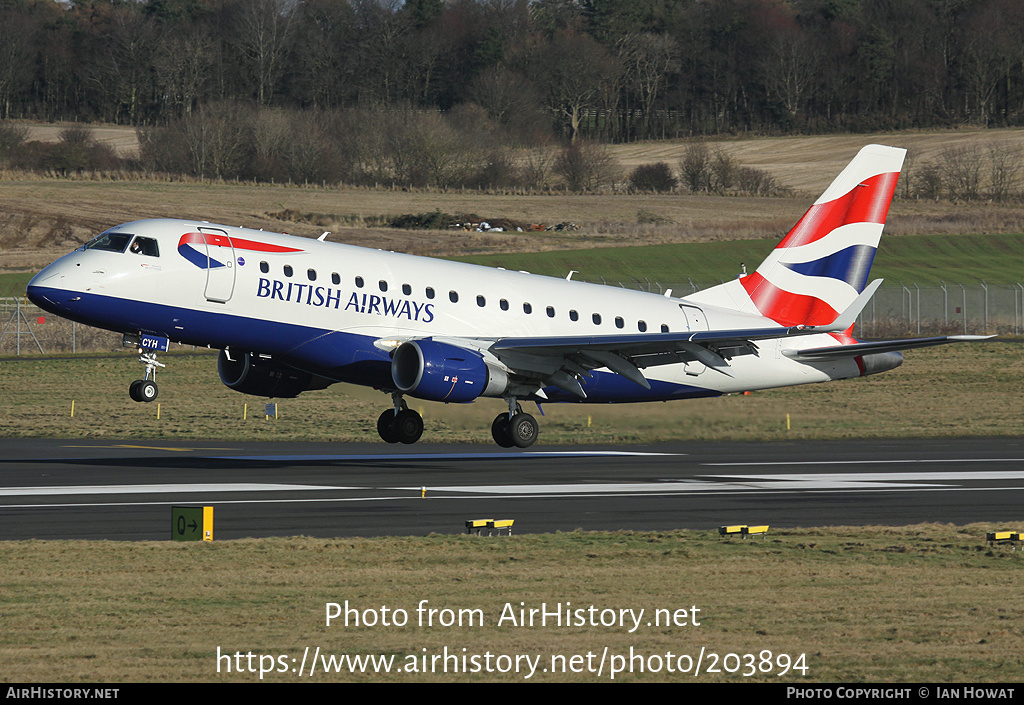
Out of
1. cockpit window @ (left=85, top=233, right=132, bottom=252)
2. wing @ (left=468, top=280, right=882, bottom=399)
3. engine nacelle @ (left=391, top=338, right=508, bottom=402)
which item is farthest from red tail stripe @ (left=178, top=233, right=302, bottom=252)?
wing @ (left=468, top=280, right=882, bottom=399)

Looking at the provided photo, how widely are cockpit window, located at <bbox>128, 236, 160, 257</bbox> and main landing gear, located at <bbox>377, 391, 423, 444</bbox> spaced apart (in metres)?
7.68

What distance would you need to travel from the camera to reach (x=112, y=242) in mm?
29797

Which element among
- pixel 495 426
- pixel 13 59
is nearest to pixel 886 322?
pixel 495 426

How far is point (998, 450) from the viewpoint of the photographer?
127 feet

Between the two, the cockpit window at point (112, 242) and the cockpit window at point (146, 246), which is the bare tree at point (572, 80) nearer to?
the cockpit window at point (146, 246)

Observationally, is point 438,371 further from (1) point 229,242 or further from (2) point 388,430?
(1) point 229,242

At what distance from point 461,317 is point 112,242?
8.83m

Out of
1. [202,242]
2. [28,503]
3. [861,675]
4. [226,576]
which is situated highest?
[202,242]

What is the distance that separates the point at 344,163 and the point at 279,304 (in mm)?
124641

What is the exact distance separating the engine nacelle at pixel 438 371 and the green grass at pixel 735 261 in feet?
180

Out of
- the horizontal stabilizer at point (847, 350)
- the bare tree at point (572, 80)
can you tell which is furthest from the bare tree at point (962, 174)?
the horizontal stabilizer at point (847, 350)

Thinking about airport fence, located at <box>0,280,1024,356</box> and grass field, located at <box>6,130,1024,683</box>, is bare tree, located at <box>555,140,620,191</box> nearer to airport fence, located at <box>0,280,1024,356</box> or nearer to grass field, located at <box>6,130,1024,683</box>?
airport fence, located at <box>0,280,1024,356</box>
